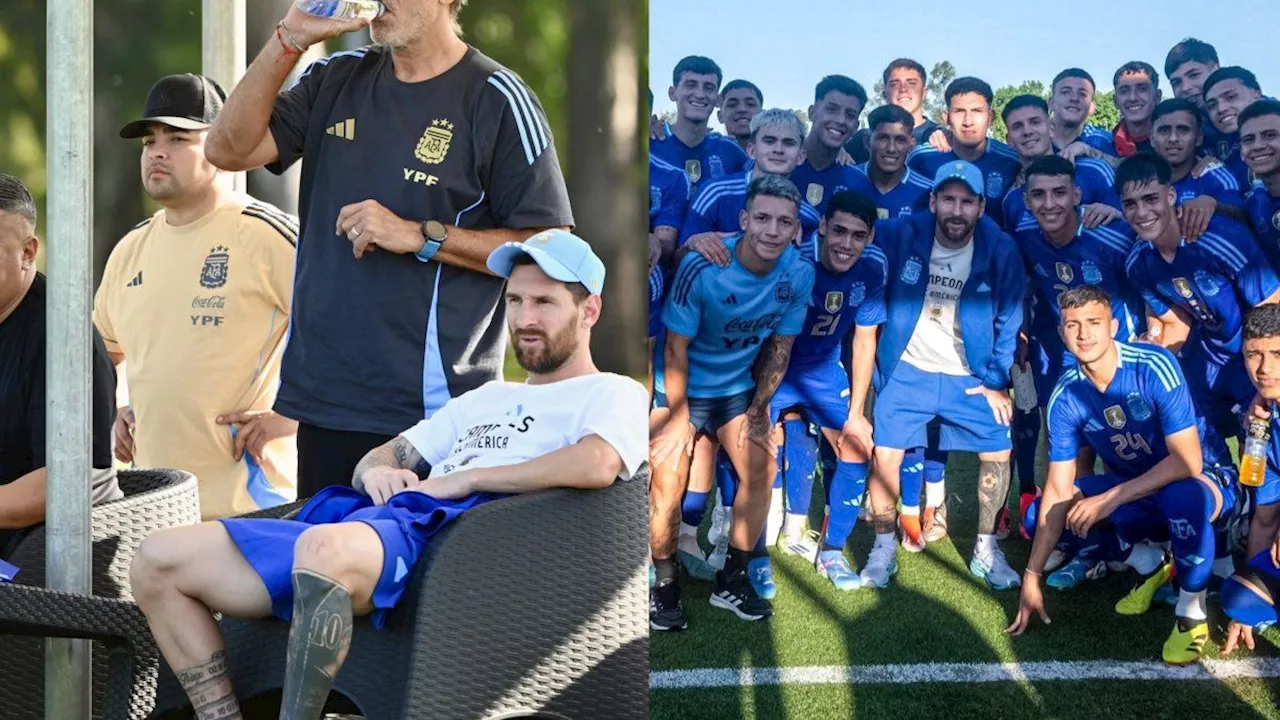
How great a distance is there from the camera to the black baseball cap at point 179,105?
3336 mm

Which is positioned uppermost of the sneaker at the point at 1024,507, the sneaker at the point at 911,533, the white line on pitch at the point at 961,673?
the sneaker at the point at 1024,507

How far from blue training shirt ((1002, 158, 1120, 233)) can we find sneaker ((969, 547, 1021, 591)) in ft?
2.60

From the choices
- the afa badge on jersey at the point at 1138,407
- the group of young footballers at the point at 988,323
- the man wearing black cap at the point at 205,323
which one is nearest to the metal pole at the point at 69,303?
the man wearing black cap at the point at 205,323

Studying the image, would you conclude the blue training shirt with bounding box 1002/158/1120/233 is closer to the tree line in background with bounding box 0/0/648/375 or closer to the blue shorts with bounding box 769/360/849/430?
the blue shorts with bounding box 769/360/849/430

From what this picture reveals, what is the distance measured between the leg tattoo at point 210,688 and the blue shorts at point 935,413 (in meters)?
1.68

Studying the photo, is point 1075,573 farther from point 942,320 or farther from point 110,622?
point 110,622

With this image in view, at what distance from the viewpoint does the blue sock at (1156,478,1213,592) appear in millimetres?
3266

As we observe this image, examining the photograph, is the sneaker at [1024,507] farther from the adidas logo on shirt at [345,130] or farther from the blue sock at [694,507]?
the adidas logo on shirt at [345,130]

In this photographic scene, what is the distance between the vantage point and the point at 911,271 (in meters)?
3.31

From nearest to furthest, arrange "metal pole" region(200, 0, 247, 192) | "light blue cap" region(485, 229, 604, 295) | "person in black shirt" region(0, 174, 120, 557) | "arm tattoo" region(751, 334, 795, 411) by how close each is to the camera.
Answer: "person in black shirt" region(0, 174, 120, 557) → "light blue cap" region(485, 229, 604, 295) → "arm tattoo" region(751, 334, 795, 411) → "metal pole" region(200, 0, 247, 192)

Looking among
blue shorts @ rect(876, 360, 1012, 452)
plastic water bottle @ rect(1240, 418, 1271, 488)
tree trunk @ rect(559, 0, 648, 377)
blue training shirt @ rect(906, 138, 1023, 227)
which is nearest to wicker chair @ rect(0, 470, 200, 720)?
tree trunk @ rect(559, 0, 648, 377)

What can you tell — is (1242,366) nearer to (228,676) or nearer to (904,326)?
(904,326)

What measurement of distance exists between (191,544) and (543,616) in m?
0.61

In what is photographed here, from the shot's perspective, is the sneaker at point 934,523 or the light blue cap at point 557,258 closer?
the light blue cap at point 557,258
